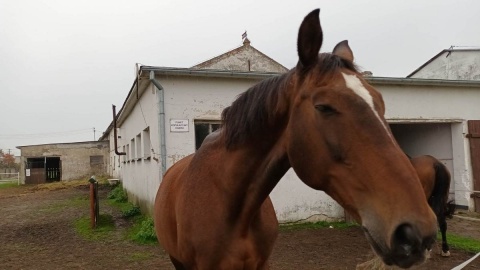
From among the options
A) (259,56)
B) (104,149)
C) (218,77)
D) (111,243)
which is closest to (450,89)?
(218,77)

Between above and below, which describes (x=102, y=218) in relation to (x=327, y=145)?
below

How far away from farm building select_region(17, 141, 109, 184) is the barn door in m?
27.2

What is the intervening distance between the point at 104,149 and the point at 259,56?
697 inches

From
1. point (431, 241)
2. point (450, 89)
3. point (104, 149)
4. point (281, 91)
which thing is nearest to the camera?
point (431, 241)

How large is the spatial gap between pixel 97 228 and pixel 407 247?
866 cm

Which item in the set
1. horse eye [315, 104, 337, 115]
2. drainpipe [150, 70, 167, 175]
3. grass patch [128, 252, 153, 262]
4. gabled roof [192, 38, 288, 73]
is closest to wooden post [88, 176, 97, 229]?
drainpipe [150, 70, 167, 175]

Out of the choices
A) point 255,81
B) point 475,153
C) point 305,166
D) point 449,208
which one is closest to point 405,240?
point 305,166

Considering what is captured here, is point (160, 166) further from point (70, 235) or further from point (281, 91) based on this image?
point (281, 91)

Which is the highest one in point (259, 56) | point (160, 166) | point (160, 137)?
point (259, 56)

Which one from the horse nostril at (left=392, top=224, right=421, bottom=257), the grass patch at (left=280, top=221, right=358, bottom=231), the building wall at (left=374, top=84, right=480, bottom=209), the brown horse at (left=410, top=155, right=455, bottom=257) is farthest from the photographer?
the building wall at (left=374, top=84, right=480, bottom=209)

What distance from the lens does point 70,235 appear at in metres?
8.06

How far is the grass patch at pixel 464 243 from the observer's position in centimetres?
604

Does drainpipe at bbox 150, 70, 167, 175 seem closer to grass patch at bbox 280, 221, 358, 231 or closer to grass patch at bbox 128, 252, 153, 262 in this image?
grass patch at bbox 128, 252, 153, 262

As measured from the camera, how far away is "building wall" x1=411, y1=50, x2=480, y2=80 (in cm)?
1510
